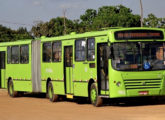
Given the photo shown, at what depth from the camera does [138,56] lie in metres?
21.9

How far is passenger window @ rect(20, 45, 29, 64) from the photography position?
A: 101 feet

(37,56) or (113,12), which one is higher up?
(113,12)

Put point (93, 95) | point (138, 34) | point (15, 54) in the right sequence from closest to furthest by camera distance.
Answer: point (138, 34), point (93, 95), point (15, 54)

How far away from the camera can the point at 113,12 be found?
113375mm

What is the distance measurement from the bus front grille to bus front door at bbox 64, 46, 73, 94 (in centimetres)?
411

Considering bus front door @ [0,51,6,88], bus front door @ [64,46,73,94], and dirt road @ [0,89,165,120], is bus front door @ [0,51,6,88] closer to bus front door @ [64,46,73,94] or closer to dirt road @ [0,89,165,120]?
bus front door @ [64,46,73,94]

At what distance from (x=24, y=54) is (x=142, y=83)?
10.5 m

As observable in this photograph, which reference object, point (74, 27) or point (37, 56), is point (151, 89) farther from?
point (74, 27)

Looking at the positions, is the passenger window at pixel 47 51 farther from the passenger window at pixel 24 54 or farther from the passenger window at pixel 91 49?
the passenger window at pixel 91 49

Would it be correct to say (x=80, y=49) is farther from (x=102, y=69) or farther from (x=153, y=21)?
(x=153, y=21)

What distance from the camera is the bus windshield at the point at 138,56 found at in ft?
71.2

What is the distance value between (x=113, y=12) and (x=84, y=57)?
295ft

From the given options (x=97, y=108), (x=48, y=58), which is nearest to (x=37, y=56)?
(x=48, y=58)

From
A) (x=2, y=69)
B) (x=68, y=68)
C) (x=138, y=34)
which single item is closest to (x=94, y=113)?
(x=138, y=34)
